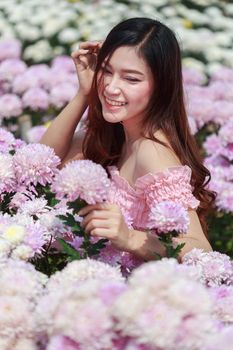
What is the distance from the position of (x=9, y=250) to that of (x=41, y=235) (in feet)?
0.49

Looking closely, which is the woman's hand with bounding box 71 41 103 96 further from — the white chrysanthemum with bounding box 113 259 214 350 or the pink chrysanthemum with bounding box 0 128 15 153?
the white chrysanthemum with bounding box 113 259 214 350

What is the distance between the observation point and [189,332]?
1138mm

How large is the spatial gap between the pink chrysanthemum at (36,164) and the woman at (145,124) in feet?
0.76

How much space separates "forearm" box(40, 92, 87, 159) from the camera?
2.60 metres

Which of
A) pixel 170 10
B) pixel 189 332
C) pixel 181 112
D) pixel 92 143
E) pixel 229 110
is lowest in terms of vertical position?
pixel 170 10

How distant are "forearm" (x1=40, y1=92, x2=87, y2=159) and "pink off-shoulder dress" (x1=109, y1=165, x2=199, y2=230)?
0.45m

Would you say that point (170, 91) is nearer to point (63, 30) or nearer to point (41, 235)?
point (41, 235)

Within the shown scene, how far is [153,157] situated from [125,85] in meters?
0.21

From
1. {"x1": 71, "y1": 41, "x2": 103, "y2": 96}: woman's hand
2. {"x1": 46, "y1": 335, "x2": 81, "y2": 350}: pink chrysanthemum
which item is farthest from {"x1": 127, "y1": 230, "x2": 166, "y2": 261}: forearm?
{"x1": 71, "y1": 41, "x2": 103, "y2": 96}: woman's hand

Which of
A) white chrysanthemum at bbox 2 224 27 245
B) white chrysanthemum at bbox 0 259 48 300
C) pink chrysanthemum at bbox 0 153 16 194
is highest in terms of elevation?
white chrysanthemum at bbox 0 259 48 300

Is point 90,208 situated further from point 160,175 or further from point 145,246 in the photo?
point 160,175

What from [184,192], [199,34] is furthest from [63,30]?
[184,192]

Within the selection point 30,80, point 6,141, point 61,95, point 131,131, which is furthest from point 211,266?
point 30,80

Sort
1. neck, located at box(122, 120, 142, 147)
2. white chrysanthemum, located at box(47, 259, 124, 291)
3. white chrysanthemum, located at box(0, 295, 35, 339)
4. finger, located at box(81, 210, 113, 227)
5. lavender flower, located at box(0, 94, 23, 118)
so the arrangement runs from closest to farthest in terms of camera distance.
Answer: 1. white chrysanthemum, located at box(0, 295, 35, 339)
2. white chrysanthemum, located at box(47, 259, 124, 291)
3. finger, located at box(81, 210, 113, 227)
4. neck, located at box(122, 120, 142, 147)
5. lavender flower, located at box(0, 94, 23, 118)
